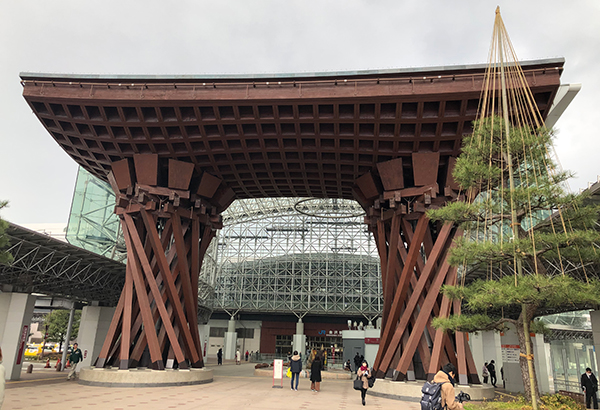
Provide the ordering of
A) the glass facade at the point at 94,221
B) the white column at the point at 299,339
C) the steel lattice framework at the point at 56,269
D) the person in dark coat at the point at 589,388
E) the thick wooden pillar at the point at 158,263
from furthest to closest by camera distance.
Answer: the white column at the point at 299,339, the glass facade at the point at 94,221, the steel lattice framework at the point at 56,269, the thick wooden pillar at the point at 158,263, the person in dark coat at the point at 589,388

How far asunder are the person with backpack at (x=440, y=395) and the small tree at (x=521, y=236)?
1.96 meters

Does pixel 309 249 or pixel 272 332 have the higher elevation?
pixel 309 249

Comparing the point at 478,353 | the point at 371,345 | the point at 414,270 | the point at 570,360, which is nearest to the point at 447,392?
the point at 414,270

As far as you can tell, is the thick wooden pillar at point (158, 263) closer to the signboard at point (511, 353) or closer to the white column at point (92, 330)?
the white column at point (92, 330)

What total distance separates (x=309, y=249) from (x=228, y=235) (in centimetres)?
1040

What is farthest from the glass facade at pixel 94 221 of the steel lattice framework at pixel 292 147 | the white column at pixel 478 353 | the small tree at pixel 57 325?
the white column at pixel 478 353

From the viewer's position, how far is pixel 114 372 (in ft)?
49.6

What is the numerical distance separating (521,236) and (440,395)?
14.0ft

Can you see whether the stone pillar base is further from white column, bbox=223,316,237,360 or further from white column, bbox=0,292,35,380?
white column, bbox=223,316,237,360

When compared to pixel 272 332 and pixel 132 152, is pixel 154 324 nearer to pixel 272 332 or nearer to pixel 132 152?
pixel 132 152

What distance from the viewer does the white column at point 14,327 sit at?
18.1 m

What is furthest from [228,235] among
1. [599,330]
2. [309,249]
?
[599,330]

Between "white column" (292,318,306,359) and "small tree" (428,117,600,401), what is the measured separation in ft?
131

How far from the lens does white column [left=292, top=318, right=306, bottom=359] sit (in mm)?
47219
